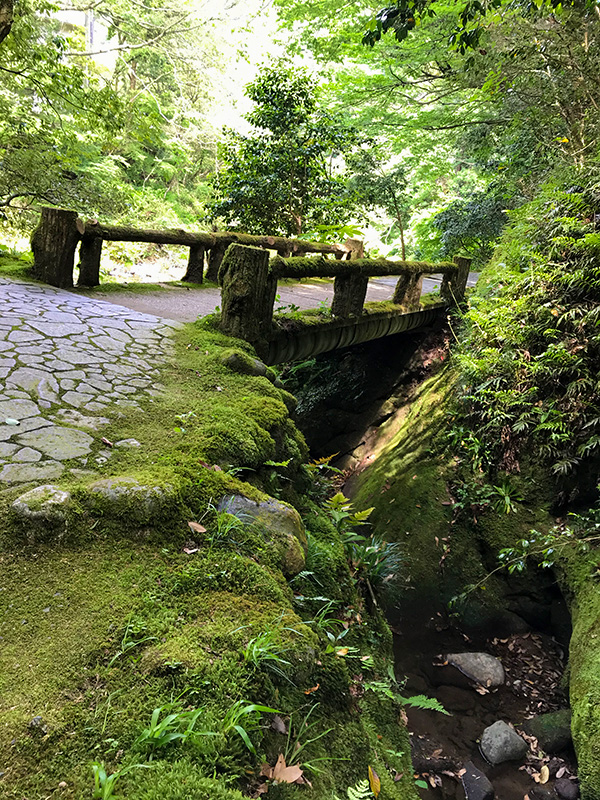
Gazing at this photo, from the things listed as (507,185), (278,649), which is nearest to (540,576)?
(278,649)

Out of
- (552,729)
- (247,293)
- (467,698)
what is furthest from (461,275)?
(552,729)

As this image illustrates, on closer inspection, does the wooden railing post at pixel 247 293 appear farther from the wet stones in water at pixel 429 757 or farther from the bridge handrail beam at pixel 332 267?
the wet stones in water at pixel 429 757

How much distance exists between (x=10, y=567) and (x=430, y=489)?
515 centimetres

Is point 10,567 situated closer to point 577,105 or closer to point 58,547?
point 58,547

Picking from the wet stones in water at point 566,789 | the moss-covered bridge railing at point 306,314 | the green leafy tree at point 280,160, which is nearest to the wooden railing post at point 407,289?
the moss-covered bridge railing at point 306,314

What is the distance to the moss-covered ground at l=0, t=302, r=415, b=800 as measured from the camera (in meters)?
1.43

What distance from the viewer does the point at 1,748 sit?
1367 millimetres

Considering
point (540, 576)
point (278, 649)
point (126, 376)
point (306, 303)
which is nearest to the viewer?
point (278, 649)

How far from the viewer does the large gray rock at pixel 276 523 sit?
2.62 meters

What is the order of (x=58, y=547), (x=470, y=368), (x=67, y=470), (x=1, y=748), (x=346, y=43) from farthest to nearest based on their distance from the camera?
(x=346, y=43)
(x=470, y=368)
(x=67, y=470)
(x=58, y=547)
(x=1, y=748)

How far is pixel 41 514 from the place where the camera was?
2.11 metres

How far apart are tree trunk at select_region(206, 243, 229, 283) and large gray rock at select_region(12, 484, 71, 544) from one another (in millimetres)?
6013

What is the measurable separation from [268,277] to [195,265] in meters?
3.62

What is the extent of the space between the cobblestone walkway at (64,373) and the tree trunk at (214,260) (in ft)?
8.02
